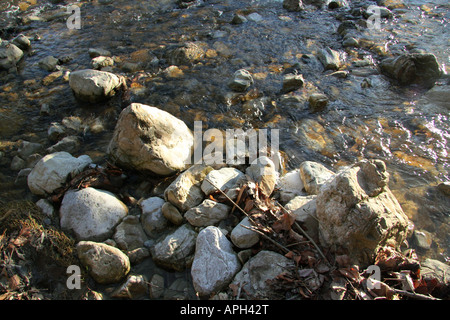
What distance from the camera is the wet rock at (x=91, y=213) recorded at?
11.2ft

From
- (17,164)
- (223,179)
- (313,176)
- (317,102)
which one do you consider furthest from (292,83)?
Result: (17,164)

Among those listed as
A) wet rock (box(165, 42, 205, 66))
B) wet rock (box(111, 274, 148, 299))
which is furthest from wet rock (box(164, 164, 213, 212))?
wet rock (box(165, 42, 205, 66))

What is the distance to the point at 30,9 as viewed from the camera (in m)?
9.40

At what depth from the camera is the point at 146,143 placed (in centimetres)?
392

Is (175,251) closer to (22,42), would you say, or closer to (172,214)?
(172,214)

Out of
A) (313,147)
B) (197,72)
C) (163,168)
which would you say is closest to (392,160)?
(313,147)

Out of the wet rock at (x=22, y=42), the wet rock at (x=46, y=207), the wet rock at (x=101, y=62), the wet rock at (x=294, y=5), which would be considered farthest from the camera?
the wet rock at (x=294, y=5)

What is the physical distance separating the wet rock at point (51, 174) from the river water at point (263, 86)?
16.8 inches

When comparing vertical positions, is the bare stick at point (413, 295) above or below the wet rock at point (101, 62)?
below

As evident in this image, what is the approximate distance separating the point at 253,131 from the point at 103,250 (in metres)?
2.92

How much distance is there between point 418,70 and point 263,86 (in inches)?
123

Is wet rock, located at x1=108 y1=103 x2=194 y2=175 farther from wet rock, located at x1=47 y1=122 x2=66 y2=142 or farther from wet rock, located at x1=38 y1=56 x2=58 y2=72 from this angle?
wet rock, located at x1=38 y1=56 x2=58 y2=72

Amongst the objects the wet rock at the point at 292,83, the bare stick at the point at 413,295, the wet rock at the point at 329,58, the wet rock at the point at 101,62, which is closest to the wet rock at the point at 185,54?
the wet rock at the point at 101,62

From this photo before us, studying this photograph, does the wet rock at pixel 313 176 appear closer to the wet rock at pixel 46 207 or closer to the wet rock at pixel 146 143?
the wet rock at pixel 146 143
